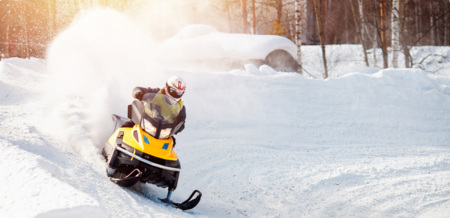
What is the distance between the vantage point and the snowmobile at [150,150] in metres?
5.44

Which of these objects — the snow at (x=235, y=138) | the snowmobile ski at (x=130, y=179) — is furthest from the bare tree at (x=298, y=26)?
the snowmobile ski at (x=130, y=179)

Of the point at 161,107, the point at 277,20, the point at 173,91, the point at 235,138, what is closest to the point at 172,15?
the point at 277,20

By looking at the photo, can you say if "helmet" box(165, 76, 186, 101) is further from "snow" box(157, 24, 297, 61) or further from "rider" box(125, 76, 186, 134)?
"snow" box(157, 24, 297, 61)

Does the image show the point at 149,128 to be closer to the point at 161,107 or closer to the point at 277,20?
the point at 161,107

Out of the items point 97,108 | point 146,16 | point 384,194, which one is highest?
point 146,16

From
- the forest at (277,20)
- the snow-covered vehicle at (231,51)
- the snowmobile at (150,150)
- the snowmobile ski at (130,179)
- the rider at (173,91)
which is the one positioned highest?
the forest at (277,20)

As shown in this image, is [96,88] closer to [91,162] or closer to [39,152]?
[91,162]

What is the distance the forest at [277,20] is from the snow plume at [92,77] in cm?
664

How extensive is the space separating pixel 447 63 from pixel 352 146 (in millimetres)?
18025

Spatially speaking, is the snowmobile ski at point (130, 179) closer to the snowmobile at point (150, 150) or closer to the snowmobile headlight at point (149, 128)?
Answer: the snowmobile at point (150, 150)

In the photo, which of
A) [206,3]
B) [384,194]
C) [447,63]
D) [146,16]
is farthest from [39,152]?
[206,3]

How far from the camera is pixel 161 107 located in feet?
18.6

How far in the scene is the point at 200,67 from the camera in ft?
57.9

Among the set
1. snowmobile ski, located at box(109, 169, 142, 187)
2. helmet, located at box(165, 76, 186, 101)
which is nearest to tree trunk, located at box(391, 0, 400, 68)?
helmet, located at box(165, 76, 186, 101)
